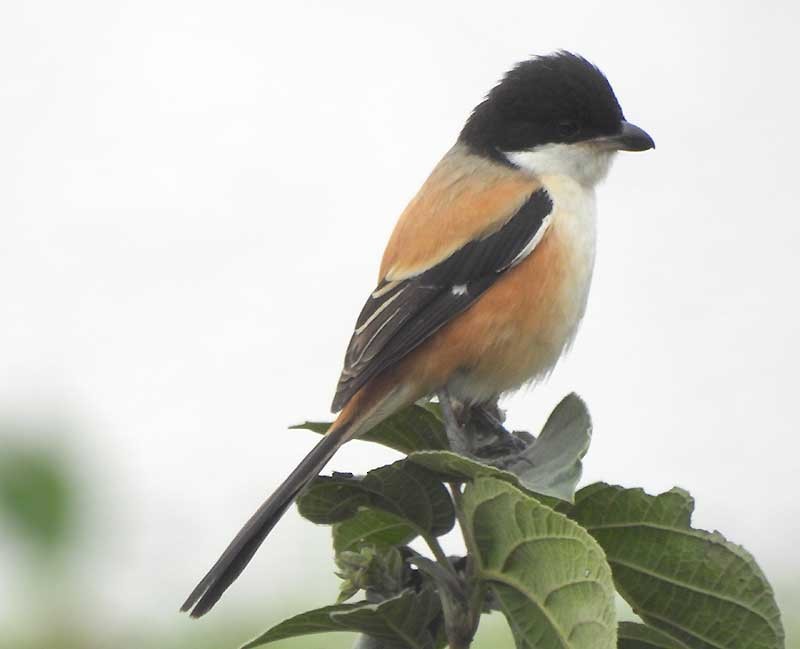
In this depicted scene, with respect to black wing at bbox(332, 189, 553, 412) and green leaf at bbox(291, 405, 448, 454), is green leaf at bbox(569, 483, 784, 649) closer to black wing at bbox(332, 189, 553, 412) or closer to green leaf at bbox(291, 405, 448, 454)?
green leaf at bbox(291, 405, 448, 454)

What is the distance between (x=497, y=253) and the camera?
2594mm

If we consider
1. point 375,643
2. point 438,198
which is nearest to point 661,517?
point 375,643

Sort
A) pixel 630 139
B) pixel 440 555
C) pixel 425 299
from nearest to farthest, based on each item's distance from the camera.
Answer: pixel 440 555, pixel 425 299, pixel 630 139

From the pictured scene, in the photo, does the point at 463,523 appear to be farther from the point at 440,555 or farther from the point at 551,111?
the point at 551,111

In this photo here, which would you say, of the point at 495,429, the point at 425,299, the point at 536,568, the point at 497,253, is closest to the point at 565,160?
the point at 497,253

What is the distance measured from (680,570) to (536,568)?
0.62 feet

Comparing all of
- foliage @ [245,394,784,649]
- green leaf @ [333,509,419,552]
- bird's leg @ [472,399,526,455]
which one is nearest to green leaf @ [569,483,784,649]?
foliage @ [245,394,784,649]

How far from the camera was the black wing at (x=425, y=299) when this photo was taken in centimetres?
236

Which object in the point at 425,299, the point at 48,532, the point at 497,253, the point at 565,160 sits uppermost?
the point at 565,160

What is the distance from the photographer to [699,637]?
144 cm

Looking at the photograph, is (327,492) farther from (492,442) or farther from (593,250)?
(593,250)

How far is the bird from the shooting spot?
2422 millimetres

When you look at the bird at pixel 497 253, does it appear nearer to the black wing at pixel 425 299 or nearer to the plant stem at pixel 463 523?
the black wing at pixel 425 299

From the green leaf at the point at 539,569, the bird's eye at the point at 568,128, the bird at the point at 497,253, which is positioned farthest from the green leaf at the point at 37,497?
the green leaf at the point at 539,569
